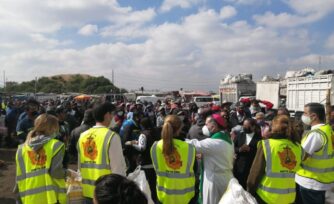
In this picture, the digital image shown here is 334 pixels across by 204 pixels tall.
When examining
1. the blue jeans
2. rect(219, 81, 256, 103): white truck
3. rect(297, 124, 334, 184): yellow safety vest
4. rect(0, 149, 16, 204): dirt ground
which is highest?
rect(219, 81, 256, 103): white truck

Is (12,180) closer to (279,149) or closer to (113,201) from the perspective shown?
(279,149)

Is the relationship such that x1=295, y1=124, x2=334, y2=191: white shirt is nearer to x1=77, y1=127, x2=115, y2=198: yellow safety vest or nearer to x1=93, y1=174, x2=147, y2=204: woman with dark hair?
x1=77, y1=127, x2=115, y2=198: yellow safety vest

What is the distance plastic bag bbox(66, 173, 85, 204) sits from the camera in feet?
13.0

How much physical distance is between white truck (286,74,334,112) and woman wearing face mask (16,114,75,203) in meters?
13.3

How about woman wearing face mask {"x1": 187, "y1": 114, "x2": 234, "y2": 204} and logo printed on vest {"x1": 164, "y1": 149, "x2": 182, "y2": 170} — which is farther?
woman wearing face mask {"x1": 187, "y1": 114, "x2": 234, "y2": 204}

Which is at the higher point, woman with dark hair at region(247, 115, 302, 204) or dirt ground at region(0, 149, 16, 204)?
woman with dark hair at region(247, 115, 302, 204)

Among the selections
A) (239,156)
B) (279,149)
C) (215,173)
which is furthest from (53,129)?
(239,156)

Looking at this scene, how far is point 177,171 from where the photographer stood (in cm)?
401

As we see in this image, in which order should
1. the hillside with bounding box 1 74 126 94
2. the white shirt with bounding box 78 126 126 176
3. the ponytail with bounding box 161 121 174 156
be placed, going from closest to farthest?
the white shirt with bounding box 78 126 126 176 < the ponytail with bounding box 161 121 174 156 < the hillside with bounding box 1 74 126 94

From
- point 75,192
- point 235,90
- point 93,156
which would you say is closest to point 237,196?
point 93,156

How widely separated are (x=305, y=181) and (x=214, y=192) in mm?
1235

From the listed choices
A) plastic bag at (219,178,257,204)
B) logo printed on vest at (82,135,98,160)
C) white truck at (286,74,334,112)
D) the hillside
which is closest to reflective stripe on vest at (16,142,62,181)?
logo printed on vest at (82,135,98,160)

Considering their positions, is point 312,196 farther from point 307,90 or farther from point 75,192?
point 307,90

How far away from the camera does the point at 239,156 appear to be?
5480 millimetres
